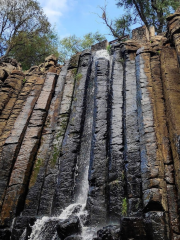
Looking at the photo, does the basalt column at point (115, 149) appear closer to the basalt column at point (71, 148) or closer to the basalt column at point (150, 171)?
the basalt column at point (150, 171)

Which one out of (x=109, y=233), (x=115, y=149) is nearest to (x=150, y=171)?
(x=115, y=149)

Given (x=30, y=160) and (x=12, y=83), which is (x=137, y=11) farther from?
(x=30, y=160)

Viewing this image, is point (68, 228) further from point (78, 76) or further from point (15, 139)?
point (78, 76)

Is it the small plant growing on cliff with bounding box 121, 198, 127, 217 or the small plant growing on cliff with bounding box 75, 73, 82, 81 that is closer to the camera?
the small plant growing on cliff with bounding box 121, 198, 127, 217

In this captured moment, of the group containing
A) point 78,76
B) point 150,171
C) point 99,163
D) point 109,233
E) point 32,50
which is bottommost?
point 109,233

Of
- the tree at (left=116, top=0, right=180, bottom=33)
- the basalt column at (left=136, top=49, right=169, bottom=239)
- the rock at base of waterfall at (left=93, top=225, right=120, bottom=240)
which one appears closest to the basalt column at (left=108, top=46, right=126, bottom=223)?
the basalt column at (left=136, top=49, right=169, bottom=239)

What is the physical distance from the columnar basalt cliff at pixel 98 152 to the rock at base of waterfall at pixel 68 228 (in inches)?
1.0

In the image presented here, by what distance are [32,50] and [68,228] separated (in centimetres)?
2092

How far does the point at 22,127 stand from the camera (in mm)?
10461

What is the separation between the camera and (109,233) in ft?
18.5

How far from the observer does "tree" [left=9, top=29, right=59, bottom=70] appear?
2323cm

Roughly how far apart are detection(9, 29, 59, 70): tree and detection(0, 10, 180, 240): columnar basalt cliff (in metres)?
11.4

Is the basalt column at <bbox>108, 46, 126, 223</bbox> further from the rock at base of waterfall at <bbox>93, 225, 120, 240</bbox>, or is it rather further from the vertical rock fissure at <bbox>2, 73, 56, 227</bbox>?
the vertical rock fissure at <bbox>2, 73, 56, 227</bbox>

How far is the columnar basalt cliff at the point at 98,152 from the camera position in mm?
6457
